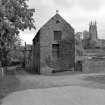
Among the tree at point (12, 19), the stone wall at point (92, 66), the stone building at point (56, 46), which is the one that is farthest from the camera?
the stone building at point (56, 46)

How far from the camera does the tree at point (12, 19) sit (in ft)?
37.6

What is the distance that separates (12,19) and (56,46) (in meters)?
24.2

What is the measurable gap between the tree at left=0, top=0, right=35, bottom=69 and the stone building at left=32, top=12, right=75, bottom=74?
74.1ft

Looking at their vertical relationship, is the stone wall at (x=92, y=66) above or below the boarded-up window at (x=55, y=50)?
below

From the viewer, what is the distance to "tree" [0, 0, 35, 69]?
1146 centimetres

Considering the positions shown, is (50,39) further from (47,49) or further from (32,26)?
(32,26)

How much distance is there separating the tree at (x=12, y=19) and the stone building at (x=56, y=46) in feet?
74.1

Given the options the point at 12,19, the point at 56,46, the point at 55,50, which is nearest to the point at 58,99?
the point at 12,19

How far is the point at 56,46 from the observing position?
37688mm

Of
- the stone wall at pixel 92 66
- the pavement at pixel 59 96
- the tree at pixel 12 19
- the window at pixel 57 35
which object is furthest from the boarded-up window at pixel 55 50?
→ the tree at pixel 12 19

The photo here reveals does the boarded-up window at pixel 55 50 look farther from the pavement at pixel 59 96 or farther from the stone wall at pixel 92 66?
Result: the pavement at pixel 59 96

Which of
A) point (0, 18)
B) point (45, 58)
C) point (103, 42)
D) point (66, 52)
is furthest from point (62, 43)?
point (103, 42)

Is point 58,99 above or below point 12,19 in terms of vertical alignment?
below

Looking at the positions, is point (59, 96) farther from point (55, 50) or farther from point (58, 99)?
point (55, 50)
